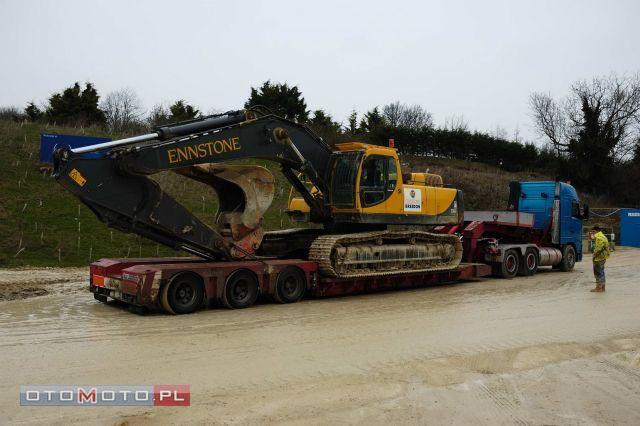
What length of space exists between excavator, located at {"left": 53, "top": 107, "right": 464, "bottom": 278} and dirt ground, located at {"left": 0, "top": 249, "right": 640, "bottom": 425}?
137cm

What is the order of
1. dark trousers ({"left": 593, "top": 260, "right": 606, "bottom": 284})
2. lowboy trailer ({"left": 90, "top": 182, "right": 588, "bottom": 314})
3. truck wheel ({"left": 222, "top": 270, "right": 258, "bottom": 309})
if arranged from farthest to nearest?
dark trousers ({"left": 593, "top": 260, "right": 606, "bottom": 284}) < truck wheel ({"left": 222, "top": 270, "right": 258, "bottom": 309}) < lowboy trailer ({"left": 90, "top": 182, "right": 588, "bottom": 314})

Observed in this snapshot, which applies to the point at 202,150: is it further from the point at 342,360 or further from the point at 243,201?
the point at 342,360

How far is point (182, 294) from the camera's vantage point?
10.3 m

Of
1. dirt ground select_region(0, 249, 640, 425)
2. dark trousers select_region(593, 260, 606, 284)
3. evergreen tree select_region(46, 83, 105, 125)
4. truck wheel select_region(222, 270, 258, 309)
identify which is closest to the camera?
dirt ground select_region(0, 249, 640, 425)

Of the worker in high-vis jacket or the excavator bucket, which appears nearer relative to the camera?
the excavator bucket

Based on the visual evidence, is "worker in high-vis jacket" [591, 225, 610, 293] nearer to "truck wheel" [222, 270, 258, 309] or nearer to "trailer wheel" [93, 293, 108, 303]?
"truck wheel" [222, 270, 258, 309]

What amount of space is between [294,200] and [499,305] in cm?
523

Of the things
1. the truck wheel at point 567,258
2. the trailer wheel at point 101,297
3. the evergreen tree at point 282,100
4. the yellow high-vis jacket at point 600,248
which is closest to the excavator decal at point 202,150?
the trailer wheel at point 101,297

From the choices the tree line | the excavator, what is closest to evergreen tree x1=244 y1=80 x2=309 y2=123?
the tree line

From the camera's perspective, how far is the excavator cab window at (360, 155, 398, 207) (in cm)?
1287

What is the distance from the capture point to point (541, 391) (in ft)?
20.7

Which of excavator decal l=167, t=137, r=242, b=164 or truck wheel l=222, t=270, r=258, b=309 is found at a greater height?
excavator decal l=167, t=137, r=242, b=164

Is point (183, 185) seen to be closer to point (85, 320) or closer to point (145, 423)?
point (85, 320)

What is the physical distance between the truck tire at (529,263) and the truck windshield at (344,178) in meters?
7.63
